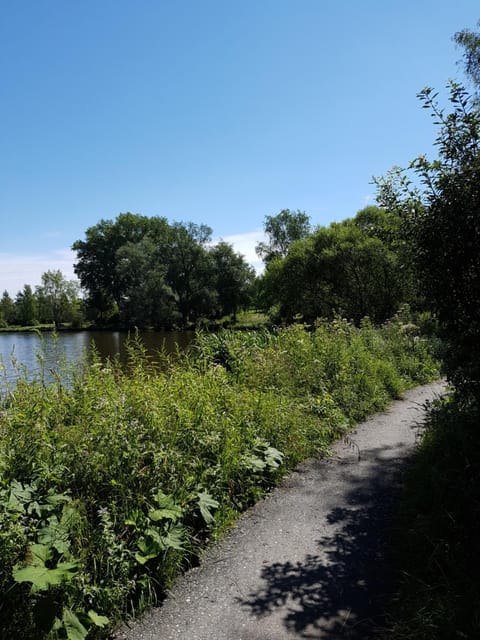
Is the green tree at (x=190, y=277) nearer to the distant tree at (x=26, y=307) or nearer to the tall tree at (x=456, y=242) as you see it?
the distant tree at (x=26, y=307)

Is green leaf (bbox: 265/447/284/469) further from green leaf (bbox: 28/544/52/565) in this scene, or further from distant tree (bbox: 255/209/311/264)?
distant tree (bbox: 255/209/311/264)

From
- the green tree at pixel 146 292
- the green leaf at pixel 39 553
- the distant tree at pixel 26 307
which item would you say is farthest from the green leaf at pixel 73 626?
the distant tree at pixel 26 307

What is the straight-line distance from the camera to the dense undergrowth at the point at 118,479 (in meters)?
2.62

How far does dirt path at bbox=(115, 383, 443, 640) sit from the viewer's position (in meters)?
2.79

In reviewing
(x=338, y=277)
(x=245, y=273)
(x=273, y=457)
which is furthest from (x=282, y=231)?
(x=273, y=457)

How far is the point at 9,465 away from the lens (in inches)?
121

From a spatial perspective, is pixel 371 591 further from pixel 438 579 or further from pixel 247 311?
pixel 247 311

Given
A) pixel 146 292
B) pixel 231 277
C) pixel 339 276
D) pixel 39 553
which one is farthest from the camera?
pixel 231 277

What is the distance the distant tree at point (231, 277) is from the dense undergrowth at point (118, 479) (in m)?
45.4

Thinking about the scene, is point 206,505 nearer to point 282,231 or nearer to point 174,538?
point 174,538

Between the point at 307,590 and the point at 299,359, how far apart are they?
5177 mm

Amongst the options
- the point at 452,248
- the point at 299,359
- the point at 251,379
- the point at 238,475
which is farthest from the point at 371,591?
the point at 299,359

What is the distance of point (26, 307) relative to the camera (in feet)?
241

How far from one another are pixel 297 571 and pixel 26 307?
7988 centimetres
